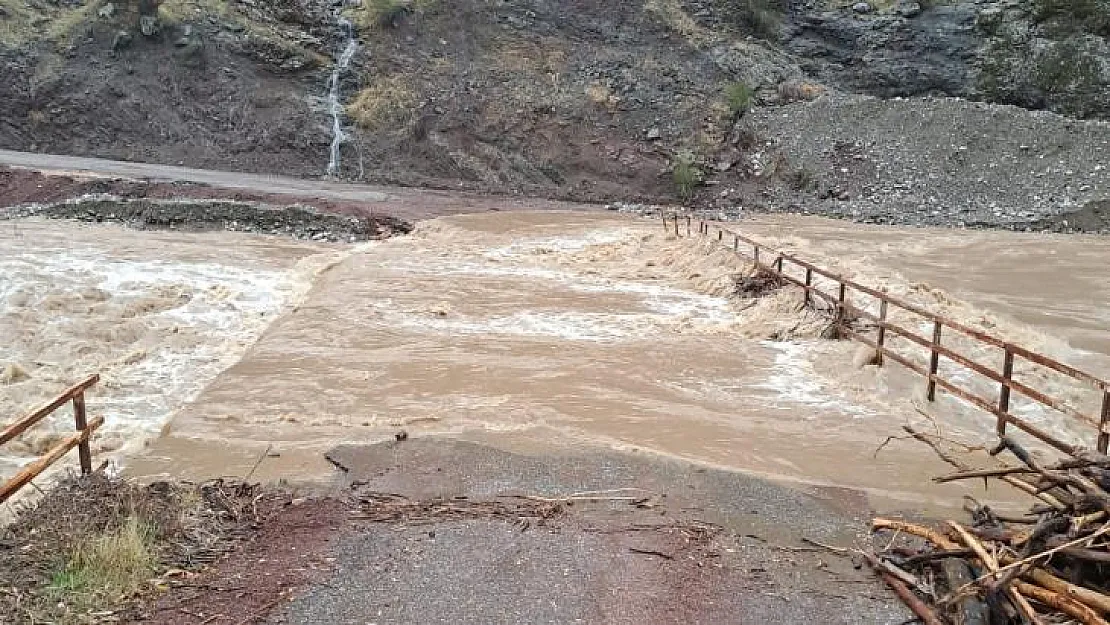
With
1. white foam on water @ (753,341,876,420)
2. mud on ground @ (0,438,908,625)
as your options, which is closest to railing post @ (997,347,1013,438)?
white foam on water @ (753,341,876,420)

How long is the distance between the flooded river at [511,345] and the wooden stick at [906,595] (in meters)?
1.96

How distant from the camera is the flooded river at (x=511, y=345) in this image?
9.45 meters

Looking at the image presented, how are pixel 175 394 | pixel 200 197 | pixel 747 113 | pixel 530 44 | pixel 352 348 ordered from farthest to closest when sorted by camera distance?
1. pixel 530 44
2. pixel 747 113
3. pixel 200 197
4. pixel 352 348
5. pixel 175 394

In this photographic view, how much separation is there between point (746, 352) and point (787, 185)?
20.1 m

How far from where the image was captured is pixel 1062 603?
4.43 meters

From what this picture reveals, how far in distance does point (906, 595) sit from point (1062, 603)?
45.1 inches

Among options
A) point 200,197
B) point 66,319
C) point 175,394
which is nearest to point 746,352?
point 175,394

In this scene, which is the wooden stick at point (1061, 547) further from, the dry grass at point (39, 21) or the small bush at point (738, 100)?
the dry grass at point (39, 21)

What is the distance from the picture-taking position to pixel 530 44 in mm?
38875

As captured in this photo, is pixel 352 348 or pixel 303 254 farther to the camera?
pixel 303 254

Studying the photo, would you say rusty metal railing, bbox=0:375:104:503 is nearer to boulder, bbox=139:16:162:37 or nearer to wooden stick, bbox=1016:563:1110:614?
wooden stick, bbox=1016:563:1110:614

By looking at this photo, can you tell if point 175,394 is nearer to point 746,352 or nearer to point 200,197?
point 746,352

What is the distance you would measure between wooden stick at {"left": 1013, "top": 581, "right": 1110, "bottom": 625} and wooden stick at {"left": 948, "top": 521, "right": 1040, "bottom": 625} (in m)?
0.06

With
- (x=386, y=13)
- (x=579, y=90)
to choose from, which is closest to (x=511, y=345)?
(x=579, y=90)
